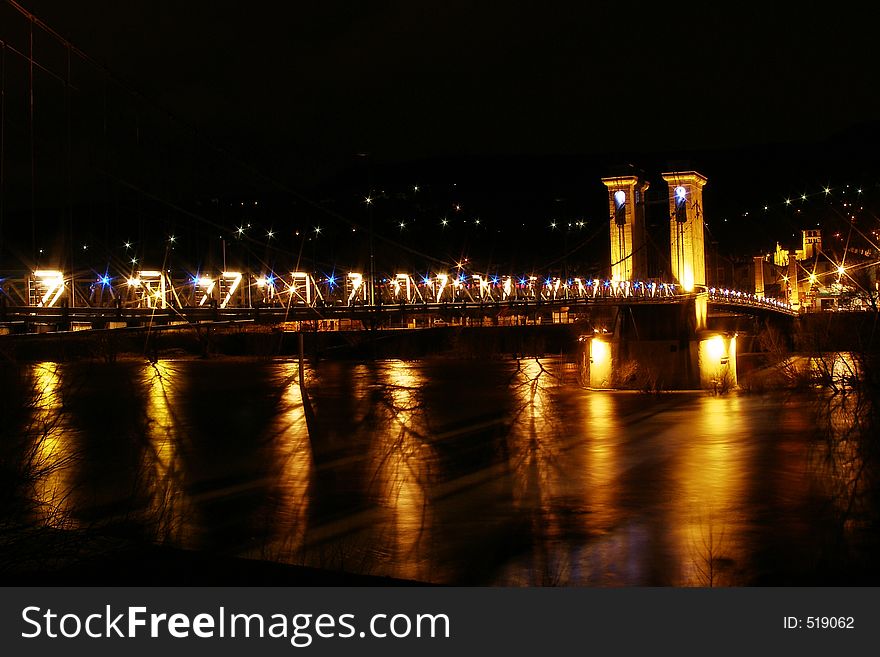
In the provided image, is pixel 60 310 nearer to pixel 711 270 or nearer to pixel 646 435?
pixel 646 435

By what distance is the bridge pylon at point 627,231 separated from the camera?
34.8m

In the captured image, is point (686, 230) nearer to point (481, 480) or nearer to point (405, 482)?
point (481, 480)

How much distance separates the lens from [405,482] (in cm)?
1507

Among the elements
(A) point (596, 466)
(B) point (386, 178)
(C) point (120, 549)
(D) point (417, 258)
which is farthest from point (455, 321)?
(B) point (386, 178)

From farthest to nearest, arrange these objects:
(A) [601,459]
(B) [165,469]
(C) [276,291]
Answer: (C) [276,291] < (A) [601,459] < (B) [165,469]

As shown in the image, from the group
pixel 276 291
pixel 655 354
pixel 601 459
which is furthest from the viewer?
pixel 655 354

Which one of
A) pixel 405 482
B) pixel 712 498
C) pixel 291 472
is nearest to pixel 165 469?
pixel 291 472

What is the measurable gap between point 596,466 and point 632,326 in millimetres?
11684

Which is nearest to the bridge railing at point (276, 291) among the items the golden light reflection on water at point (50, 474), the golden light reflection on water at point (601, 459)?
the golden light reflection on water at point (50, 474)

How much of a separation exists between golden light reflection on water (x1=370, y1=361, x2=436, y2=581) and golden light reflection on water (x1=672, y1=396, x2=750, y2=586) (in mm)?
2663

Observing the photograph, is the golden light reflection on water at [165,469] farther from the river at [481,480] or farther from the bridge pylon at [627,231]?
the bridge pylon at [627,231]

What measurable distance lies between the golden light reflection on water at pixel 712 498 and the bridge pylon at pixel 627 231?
1166cm

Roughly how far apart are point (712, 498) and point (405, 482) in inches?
171

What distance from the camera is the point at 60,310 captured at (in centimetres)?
1209
